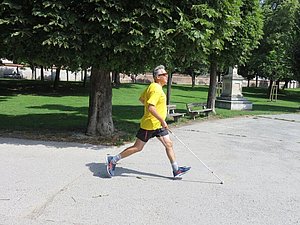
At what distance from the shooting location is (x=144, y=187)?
5.29 meters

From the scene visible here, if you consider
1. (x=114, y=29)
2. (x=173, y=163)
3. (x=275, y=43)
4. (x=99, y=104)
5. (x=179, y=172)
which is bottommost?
(x=179, y=172)

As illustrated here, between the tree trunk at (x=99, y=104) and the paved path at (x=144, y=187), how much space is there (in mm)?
1262

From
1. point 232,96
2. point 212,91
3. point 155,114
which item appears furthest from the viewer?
point 232,96

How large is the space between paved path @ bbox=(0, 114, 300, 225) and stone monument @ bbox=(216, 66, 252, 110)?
12.0m

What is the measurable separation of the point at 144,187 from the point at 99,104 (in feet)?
14.3

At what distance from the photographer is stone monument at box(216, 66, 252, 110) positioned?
20.5 meters

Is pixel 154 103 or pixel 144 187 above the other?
pixel 154 103

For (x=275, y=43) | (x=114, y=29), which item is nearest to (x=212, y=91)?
(x=114, y=29)

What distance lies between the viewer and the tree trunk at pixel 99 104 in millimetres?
9188

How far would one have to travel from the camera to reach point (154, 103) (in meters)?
5.43

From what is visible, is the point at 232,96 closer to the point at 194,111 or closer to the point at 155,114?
the point at 194,111

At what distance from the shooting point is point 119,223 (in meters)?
4.05

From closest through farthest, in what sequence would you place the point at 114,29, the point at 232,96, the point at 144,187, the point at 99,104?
the point at 144,187
the point at 114,29
the point at 99,104
the point at 232,96

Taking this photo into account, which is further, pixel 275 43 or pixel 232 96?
pixel 275 43
